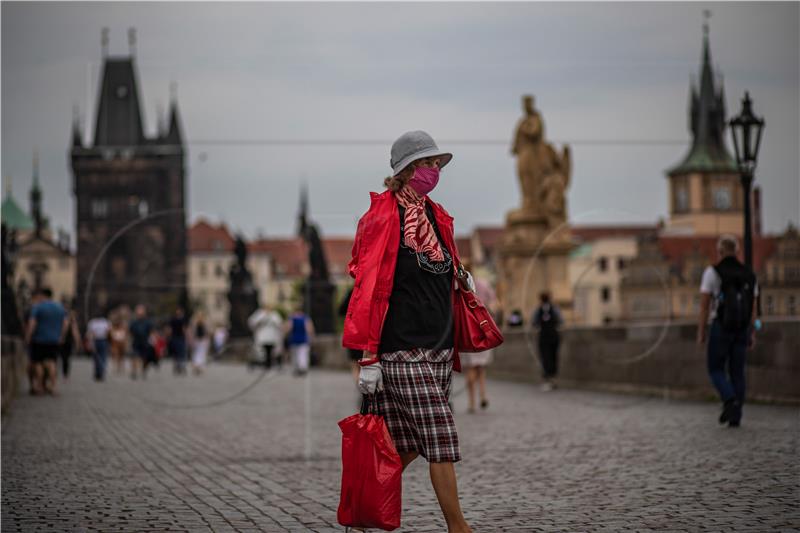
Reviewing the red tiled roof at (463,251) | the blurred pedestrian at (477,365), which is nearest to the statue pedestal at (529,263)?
the red tiled roof at (463,251)

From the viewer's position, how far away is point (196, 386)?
25.1 m

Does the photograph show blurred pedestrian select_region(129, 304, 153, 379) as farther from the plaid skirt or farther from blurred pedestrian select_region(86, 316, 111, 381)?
the plaid skirt

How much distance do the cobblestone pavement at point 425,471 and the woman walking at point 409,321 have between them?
965 mm

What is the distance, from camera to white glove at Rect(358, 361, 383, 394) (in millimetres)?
5762

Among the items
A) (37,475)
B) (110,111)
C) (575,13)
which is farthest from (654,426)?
(110,111)

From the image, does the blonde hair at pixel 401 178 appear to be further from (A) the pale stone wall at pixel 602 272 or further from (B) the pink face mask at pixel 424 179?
(A) the pale stone wall at pixel 602 272

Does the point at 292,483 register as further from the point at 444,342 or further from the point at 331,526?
the point at 444,342

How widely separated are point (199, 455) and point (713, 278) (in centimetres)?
455

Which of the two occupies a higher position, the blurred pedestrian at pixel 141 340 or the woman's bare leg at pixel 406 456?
the blurred pedestrian at pixel 141 340

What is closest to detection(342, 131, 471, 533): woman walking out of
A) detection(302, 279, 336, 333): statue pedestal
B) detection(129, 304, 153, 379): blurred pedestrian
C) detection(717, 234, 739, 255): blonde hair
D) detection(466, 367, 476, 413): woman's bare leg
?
detection(717, 234, 739, 255): blonde hair

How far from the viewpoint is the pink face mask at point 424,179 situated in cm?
601

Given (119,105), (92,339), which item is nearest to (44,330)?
(92,339)

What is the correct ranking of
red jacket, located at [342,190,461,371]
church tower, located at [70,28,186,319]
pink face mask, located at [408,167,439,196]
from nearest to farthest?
red jacket, located at [342,190,461,371] → pink face mask, located at [408,167,439,196] → church tower, located at [70,28,186,319]

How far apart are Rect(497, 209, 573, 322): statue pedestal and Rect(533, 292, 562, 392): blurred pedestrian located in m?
7.30
